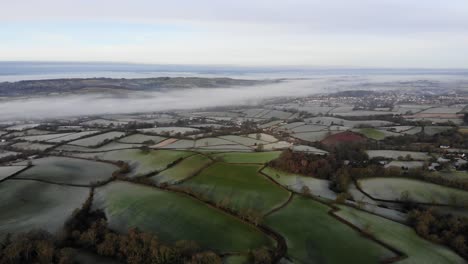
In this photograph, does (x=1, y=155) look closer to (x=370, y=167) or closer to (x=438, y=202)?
(x=370, y=167)

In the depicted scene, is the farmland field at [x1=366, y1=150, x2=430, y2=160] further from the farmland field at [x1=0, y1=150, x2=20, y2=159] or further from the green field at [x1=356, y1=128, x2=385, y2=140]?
the farmland field at [x1=0, y1=150, x2=20, y2=159]

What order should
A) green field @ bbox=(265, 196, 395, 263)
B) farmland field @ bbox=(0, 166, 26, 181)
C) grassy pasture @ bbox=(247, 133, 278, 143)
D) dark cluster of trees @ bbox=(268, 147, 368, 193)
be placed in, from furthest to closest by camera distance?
grassy pasture @ bbox=(247, 133, 278, 143) < farmland field @ bbox=(0, 166, 26, 181) < dark cluster of trees @ bbox=(268, 147, 368, 193) < green field @ bbox=(265, 196, 395, 263)

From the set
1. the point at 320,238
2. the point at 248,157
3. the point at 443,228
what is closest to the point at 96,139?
the point at 248,157

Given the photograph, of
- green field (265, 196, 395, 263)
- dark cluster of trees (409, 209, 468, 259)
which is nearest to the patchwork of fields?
green field (265, 196, 395, 263)

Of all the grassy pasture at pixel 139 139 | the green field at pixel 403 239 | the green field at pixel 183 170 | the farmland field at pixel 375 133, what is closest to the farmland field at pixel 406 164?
the green field at pixel 403 239

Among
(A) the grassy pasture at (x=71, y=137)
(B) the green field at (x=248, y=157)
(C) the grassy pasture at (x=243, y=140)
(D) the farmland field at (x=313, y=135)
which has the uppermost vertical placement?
(B) the green field at (x=248, y=157)

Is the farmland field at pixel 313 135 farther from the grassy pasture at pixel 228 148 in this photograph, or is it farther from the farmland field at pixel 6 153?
the farmland field at pixel 6 153
